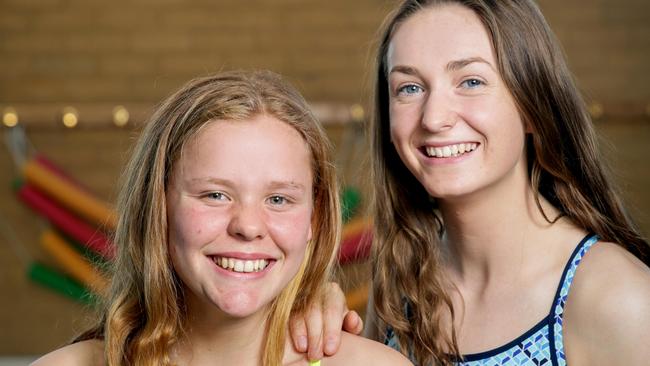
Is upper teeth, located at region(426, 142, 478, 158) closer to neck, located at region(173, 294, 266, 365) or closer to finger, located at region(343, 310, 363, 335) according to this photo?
finger, located at region(343, 310, 363, 335)

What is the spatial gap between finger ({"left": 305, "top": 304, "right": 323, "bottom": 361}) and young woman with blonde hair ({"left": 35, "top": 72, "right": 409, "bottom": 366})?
0.9 inches

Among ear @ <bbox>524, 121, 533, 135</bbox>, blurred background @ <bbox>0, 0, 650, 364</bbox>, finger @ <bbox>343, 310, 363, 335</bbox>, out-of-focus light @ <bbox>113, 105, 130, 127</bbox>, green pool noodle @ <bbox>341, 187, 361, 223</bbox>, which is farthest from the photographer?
blurred background @ <bbox>0, 0, 650, 364</bbox>

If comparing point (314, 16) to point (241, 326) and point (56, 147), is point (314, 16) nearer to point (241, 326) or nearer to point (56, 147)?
point (56, 147)

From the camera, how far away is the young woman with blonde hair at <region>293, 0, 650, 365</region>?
192 cm

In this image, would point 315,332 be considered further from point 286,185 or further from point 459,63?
point 459,63

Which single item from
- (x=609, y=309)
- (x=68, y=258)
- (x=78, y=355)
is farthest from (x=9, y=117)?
(x=609, y=309)

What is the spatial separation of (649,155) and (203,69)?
219 centimetres

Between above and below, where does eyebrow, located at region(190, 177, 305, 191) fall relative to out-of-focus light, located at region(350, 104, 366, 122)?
above

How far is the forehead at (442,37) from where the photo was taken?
193cm

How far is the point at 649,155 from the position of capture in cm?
473

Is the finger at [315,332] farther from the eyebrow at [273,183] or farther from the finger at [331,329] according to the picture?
the eyebrow at [273,183]

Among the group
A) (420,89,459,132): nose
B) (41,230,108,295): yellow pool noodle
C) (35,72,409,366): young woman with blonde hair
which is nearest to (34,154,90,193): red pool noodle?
(41,230,108,295): yellow pool noodle

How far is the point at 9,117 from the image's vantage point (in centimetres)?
464

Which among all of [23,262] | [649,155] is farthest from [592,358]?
[23,262]
